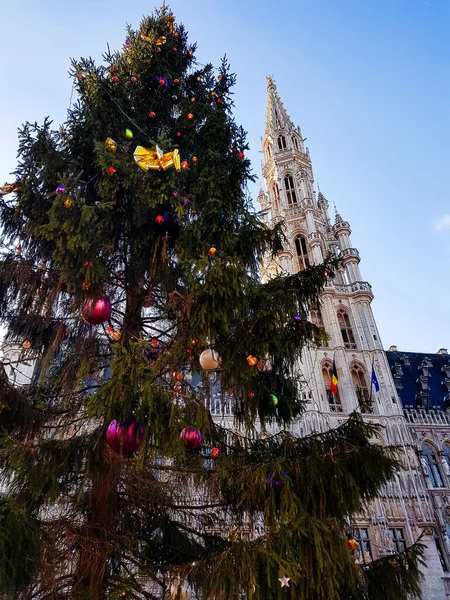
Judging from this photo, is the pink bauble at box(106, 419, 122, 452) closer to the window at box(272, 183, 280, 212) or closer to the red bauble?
the red bauble

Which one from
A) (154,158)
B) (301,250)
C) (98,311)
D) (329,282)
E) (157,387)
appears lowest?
(157,387)

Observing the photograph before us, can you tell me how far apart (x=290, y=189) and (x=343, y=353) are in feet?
50.1

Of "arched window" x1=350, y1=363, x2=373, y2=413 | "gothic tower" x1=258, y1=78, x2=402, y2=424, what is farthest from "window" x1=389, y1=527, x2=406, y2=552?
"arched window" x1=350, y1=363, x2=373, y2=413

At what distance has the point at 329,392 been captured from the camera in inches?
1003

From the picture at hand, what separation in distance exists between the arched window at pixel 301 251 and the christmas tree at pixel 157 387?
21.7 m

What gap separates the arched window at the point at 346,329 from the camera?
27.4 metres

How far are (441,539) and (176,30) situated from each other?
25.0 meters

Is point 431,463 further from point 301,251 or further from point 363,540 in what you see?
point 301,251

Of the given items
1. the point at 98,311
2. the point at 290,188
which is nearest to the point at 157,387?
the point at 98,311

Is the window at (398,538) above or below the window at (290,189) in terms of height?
below

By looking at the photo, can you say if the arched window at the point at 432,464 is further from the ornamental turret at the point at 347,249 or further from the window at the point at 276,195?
the window at the point at 276,195

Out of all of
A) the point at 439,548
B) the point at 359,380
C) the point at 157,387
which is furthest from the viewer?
the point at 359,380

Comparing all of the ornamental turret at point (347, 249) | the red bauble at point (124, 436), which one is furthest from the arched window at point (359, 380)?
the red bauble at point (124, 436)

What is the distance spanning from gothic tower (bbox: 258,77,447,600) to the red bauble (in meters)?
8.98
